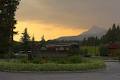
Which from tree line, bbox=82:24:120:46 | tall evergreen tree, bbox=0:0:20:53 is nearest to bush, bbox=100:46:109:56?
tall evergreen tree, bbox=0:0:20:53

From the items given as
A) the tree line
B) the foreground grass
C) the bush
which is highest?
the tree line

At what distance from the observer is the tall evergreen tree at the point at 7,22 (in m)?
60.8

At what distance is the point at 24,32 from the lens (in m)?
108

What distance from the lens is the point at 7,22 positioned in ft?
202

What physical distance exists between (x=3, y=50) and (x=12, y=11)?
7581mm

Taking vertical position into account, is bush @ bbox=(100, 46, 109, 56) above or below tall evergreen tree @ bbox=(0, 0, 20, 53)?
below

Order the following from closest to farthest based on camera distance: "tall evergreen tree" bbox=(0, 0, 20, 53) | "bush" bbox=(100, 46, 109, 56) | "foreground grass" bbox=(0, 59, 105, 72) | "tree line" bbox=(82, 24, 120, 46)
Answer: "foreground grass" bbox=(0, 59, 105, 72) < "tall evergreen tree" bbox=(0, 0, 20, 53) < "bush" bbox=(100, 46, 109, 56) < "tree line" bbox=(82, 24, 120, 46)

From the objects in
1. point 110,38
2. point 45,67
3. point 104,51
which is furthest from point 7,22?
point 110,38

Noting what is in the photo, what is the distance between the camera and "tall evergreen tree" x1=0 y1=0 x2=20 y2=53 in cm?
6078

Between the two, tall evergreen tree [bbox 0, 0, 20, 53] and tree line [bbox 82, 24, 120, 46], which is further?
tree line [bbox 82, 24, 120, 46]

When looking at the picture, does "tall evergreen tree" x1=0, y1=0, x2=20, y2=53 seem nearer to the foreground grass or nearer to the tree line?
the foreground grass

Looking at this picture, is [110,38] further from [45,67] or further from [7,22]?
[45,67]

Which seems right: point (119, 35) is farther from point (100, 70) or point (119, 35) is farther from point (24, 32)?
point (100, 70)

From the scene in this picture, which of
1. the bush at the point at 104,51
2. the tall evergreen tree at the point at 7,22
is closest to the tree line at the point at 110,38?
the bush at the point at 104,51
